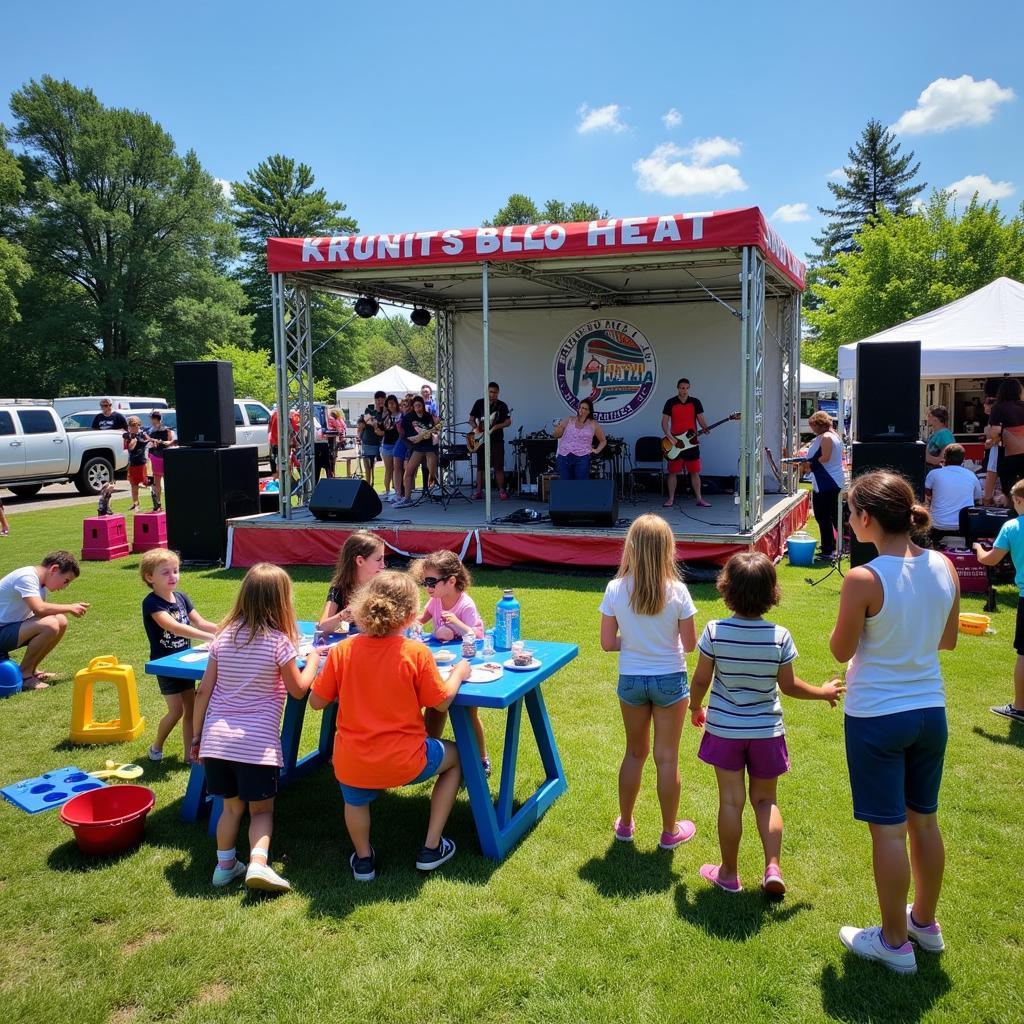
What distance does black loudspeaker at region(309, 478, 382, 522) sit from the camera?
948 centimetres

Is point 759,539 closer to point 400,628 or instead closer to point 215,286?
point 400,628

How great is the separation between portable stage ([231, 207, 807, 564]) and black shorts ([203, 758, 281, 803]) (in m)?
5.54

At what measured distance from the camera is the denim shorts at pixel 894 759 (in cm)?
247

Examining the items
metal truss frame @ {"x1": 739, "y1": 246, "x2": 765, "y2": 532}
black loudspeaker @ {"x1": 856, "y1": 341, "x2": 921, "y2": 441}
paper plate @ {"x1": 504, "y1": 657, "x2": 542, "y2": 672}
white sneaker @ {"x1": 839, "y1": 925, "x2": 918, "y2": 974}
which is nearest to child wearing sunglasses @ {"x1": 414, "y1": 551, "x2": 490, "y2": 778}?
paper plate @ {"x1": 504, "y1": 657, "x2": 542, "y2": 672}

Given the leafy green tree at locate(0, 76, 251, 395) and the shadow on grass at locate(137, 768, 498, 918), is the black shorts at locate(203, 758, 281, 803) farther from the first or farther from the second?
the leafy green tree at locate(0, 76, 251, 395)

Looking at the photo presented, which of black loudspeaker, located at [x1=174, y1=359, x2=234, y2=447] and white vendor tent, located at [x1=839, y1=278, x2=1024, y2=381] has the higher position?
white vendor tent, located at [x1=839, y1=278, x2=1024, y2=381]

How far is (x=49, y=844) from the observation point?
3.51 m

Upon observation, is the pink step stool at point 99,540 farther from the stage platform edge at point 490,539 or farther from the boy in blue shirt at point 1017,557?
the boy in blue shirt at point 1017,557

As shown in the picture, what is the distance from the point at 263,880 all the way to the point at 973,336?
1146 centimetres

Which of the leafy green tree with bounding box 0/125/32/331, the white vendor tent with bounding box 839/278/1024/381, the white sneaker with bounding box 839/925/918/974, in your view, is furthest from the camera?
the leafy green tree with bounding box 0/125/32/331

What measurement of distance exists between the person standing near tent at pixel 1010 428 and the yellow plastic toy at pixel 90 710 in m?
8.37

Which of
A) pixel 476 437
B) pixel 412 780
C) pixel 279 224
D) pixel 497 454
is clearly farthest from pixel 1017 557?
pixel 279 224

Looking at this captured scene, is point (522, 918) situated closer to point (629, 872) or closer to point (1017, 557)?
point (629, 872)

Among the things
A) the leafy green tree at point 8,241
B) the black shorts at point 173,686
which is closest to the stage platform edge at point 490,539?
the black shorts at point 173,686
